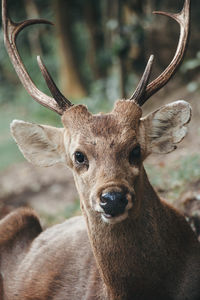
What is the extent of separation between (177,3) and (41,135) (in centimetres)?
750

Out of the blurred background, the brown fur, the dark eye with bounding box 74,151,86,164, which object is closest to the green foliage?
the blurred background

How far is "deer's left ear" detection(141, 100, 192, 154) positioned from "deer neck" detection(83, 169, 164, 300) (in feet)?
1.03

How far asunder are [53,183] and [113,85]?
365cm

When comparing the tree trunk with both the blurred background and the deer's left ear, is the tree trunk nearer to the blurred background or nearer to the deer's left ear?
the blurred background

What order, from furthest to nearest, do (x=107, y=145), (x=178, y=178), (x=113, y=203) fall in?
(x=178, y=178)
(x=107, y=145)
(x=113, y=203)

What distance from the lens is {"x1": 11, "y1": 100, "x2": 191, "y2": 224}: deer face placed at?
2922 millimetres

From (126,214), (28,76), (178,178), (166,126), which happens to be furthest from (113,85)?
(126,214)

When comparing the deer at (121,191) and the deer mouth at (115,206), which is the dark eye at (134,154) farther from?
the deer mouth at (115,206)

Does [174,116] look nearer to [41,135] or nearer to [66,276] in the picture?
[41,135]

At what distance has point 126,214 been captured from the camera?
295 centimetres

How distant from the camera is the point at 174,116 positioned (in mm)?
3432

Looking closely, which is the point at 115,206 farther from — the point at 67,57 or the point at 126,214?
the point at 67,57

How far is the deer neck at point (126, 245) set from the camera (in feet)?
10.7

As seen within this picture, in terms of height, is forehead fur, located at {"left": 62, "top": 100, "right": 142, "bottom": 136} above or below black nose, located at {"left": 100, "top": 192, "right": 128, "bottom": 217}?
above
